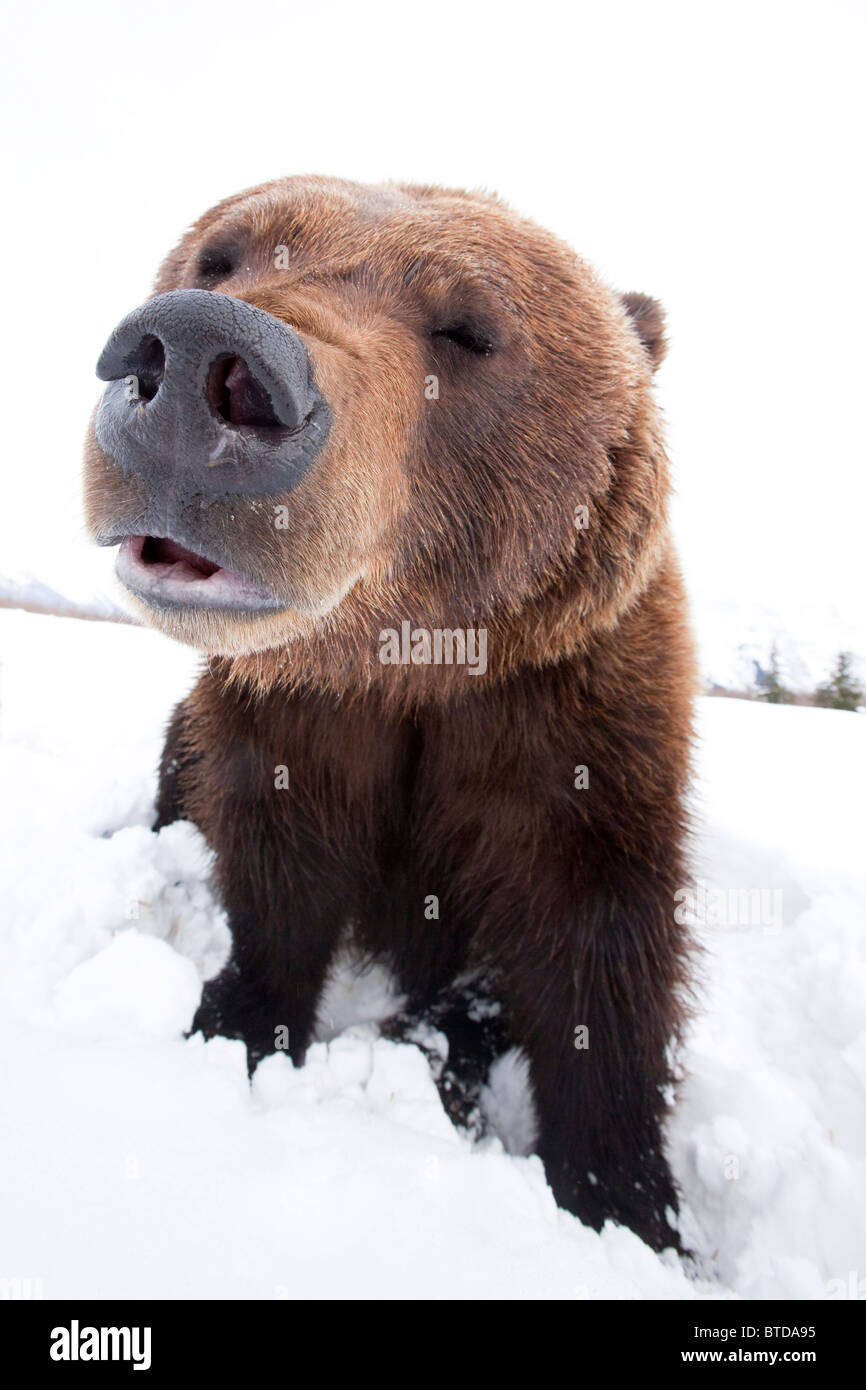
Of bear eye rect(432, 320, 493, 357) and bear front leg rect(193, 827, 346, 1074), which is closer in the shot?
bear eye rect(432, 320, 493, 357)

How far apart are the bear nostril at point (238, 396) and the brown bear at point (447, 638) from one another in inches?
0.9

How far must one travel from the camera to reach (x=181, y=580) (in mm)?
1854

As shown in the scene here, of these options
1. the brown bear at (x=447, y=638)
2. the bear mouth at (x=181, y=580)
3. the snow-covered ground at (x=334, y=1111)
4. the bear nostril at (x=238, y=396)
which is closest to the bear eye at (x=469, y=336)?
the brown bear at (x=447, y=638)

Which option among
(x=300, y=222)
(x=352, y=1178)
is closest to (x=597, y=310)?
(x=300, y=222)

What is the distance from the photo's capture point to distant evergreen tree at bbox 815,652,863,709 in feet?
55.9

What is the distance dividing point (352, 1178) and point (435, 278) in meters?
2.41

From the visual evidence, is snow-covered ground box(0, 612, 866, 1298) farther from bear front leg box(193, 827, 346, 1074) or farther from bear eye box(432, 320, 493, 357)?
bear eye box(432, 320, 493, 357)

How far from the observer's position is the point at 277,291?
6.94ft

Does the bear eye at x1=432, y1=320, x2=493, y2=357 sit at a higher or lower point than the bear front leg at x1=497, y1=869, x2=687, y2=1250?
higher

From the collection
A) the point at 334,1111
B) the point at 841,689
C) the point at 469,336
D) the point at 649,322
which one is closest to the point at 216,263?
the point at 469,336

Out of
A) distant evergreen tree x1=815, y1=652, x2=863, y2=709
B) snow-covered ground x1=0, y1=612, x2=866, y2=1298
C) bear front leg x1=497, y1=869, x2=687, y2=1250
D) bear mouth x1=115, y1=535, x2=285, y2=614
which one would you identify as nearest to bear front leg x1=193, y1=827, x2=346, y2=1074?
snow-covered ground x1=0, y1=612, x2=866, y2=1298

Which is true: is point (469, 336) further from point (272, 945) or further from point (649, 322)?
point (272, 945)

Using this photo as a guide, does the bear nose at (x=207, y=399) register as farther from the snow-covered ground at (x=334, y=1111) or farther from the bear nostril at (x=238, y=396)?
the snow-covered ground at (x=334, y=1111)

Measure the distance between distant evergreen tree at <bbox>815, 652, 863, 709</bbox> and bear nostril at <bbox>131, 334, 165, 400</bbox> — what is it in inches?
692
